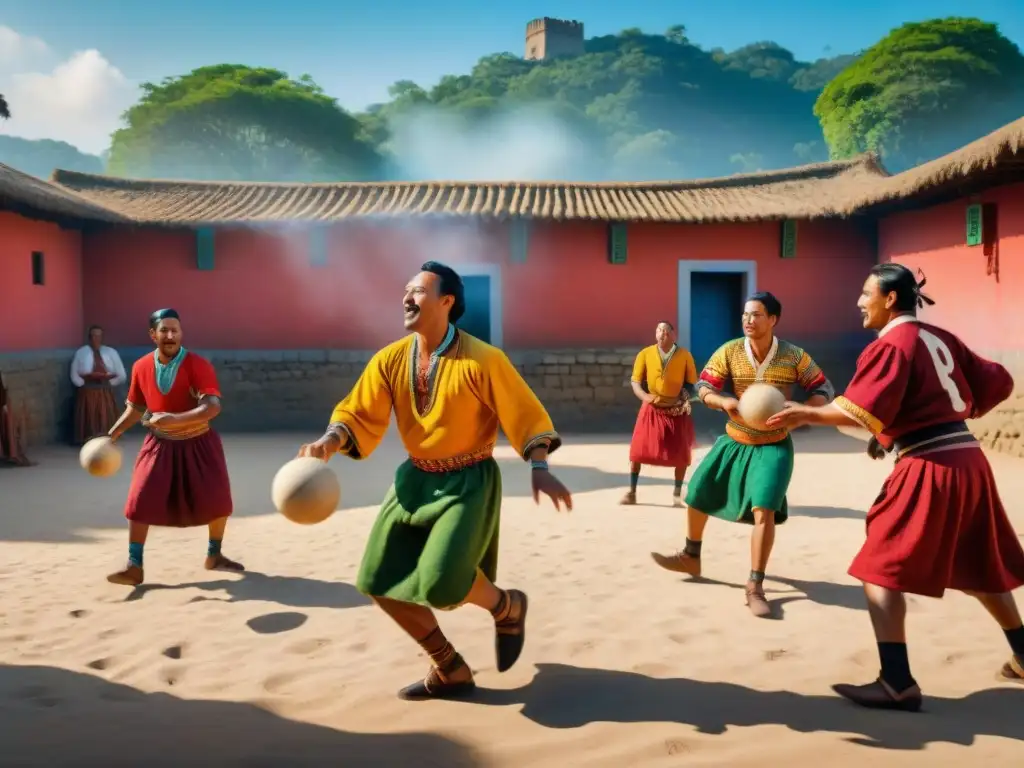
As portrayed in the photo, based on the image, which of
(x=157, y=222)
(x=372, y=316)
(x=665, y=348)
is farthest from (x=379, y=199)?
(x=665, y=348)

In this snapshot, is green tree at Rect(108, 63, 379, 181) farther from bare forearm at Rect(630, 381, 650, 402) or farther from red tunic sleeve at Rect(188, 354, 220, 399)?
red tunic sleeve at Rect(188, 354, 220, 399)

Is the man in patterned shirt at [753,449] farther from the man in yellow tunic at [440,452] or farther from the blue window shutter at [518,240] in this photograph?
the blue window shutter at [518,240]

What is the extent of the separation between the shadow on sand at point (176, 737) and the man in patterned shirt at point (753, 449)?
2.22 meters

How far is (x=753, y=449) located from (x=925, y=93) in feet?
121

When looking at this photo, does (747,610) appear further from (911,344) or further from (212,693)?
(212,693)

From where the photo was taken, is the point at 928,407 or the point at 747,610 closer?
the point at 928,407

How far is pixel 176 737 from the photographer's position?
299 cm

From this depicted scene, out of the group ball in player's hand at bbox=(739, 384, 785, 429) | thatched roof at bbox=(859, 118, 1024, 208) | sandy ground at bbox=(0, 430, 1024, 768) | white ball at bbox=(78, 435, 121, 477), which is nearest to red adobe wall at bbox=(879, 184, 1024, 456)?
thatched roof at bbox=(859, 118, 1024, 208)

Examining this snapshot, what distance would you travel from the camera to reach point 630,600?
4664 mm

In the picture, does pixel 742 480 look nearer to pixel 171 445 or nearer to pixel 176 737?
pixel 176 737

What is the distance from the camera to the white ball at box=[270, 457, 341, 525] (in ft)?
10.3

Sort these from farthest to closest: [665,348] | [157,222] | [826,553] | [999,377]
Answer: [157,222] → [665,348] → [826,553] → [999,377]

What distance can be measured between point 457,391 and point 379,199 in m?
12.1

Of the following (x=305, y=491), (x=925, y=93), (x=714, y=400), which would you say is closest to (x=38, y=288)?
(x=714, y=400)
